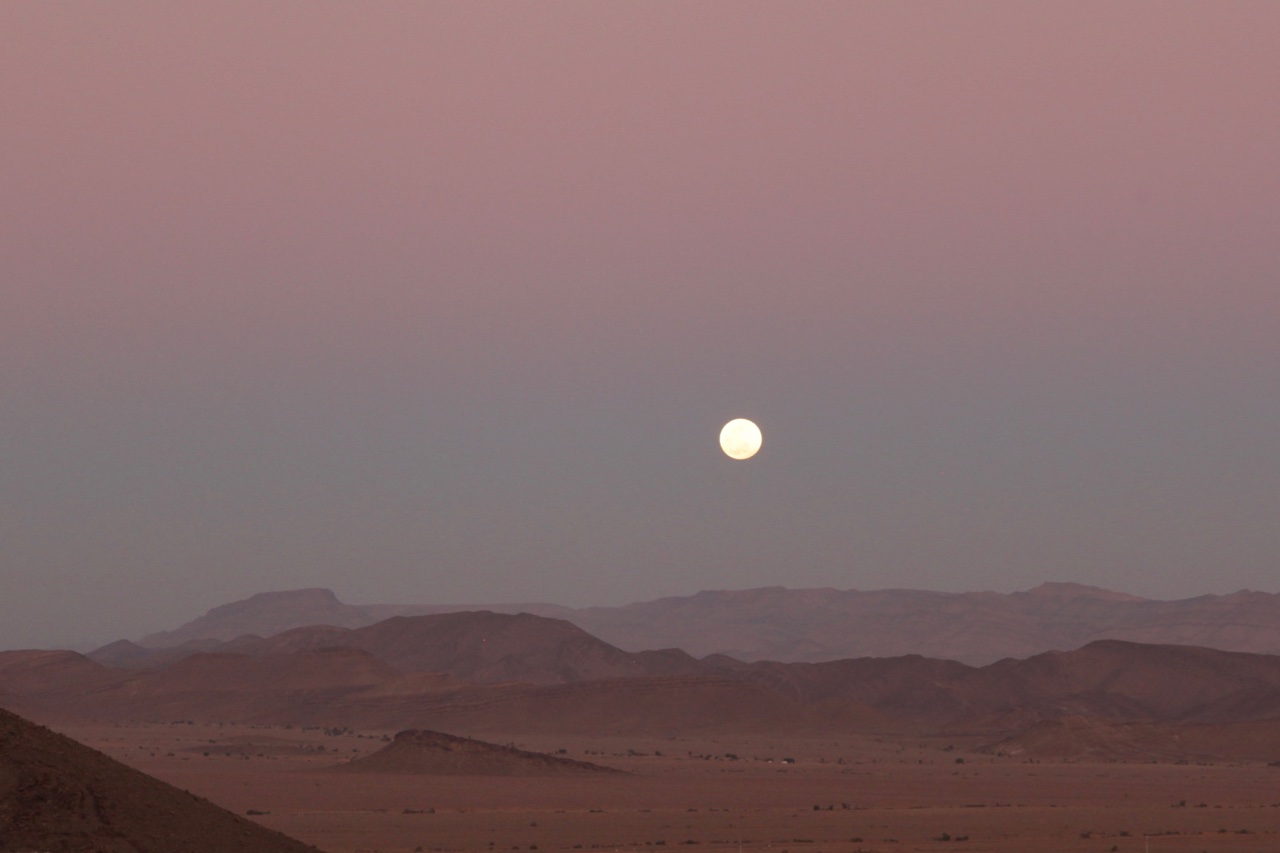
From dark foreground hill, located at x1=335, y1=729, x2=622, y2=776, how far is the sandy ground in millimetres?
2549

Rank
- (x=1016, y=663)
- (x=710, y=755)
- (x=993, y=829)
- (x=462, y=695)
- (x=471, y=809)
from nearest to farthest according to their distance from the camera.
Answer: (x=993, y=829) → (x=471, y=809) → (x=710, y=755) → (x=462, y=695) → (x=1016, y=663)

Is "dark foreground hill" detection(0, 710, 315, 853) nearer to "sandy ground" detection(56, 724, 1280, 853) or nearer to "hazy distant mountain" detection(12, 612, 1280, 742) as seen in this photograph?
"sandy ground" detection(56, 724, 1280, 853)

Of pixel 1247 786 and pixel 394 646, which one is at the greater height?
pixel 394 646

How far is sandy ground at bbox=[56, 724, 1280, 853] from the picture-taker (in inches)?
1713

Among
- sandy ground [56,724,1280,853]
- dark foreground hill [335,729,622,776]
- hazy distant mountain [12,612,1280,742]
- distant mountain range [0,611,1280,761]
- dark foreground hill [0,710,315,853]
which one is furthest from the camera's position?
hazy distant mountain [12,612,1280,742]

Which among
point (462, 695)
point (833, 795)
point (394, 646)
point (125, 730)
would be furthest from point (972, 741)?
point (394, 646)

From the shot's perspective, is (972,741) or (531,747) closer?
(531,747)

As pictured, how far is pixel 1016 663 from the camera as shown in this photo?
5994 inches

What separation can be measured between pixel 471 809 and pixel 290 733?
218 feet

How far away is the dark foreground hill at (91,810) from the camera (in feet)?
69.2

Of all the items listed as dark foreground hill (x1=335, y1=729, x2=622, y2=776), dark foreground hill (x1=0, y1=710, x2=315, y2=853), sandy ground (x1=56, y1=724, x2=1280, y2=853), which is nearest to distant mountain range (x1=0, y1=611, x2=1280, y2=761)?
sandy ground (x1=56, y1=724, x2=1280, y2=853)

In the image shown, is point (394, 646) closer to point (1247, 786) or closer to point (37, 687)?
point (37, 687)

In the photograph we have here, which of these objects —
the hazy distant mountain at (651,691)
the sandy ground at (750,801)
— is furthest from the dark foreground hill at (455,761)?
the hazy distant mountain at (651,691)

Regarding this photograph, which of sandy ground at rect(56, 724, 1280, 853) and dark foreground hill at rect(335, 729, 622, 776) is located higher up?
dark foreground hill at rect(335, 729, 622, 776)
